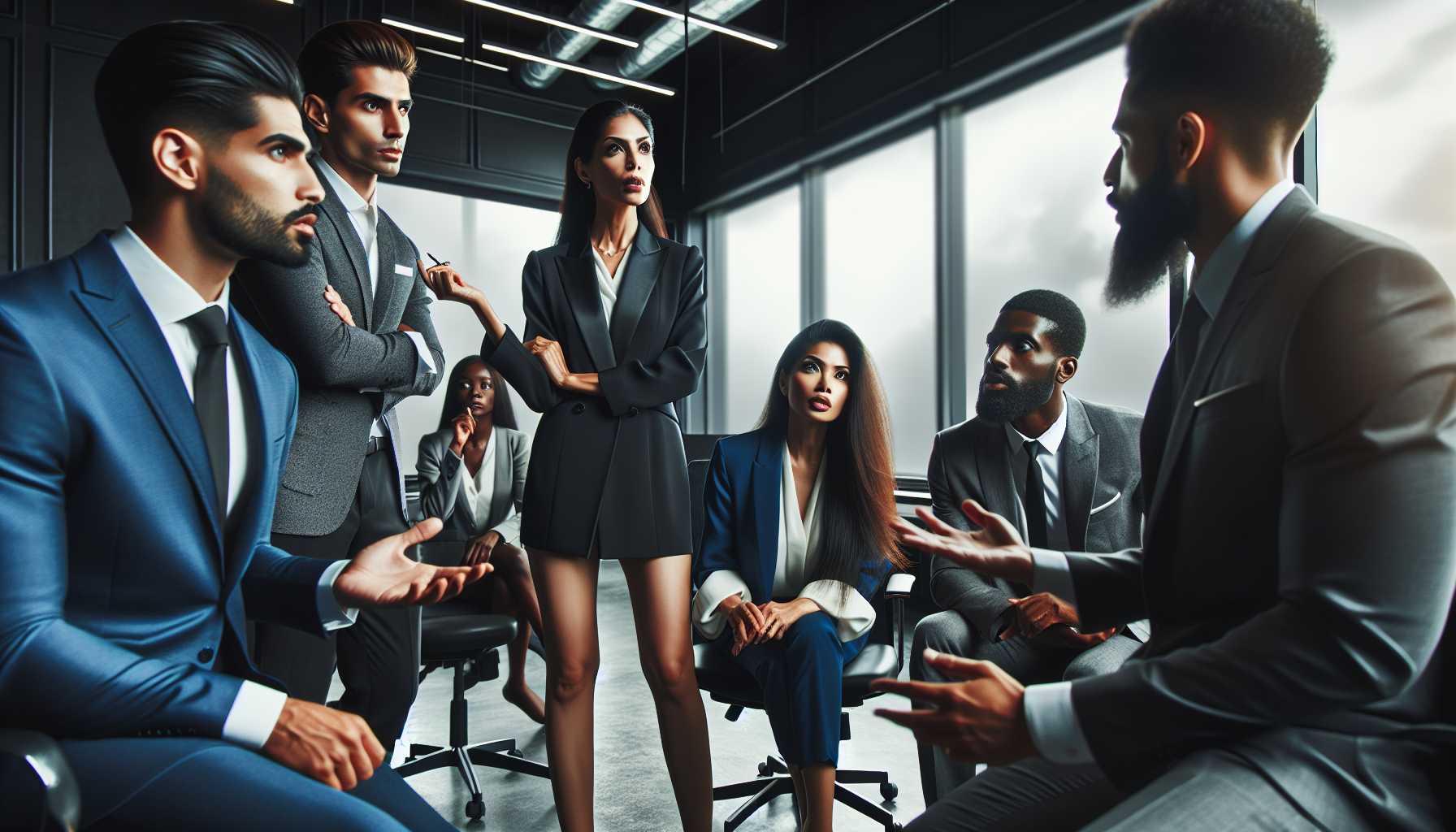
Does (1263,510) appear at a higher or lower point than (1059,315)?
lower

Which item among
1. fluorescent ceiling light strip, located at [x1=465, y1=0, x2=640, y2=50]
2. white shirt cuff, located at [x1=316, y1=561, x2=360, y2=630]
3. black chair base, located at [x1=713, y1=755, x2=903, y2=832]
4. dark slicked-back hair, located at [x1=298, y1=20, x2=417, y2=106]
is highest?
fluorescent ceiling light strip, located at [x1=465, y1=0, x2=640, y2=50]

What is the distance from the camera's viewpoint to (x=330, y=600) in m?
1.26

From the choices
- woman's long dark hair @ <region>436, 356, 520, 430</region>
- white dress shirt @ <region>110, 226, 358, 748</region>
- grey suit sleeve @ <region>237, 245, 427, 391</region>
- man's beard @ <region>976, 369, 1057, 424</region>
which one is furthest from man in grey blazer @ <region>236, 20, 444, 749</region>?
woman's long dark hair @ <region>436, 356, 520, 430</region>

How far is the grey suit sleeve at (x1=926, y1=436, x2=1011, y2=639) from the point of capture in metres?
2.36

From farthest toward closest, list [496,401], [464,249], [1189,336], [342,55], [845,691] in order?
[464,249] < [496,401] < [845,691] < [342,55] < [1189,336]

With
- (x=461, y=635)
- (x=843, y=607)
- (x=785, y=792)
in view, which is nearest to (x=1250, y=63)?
(x=843, y=607)

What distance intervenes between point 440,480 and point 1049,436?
2.58 meters

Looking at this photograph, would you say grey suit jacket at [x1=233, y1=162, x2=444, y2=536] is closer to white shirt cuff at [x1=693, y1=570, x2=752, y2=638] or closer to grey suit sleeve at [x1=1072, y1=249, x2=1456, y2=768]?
white shirt cuff at [x1=693, y1=570, x2=752, y2=638]

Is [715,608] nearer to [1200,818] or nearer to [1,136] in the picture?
[1200,818]

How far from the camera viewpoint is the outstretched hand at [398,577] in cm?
120

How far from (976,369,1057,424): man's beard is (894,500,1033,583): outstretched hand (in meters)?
1.30

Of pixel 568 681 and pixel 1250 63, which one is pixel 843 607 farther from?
pixel 1250 63

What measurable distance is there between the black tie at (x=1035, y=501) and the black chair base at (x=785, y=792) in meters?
0.88

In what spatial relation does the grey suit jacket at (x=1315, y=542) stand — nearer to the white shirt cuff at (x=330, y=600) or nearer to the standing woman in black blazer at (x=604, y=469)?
the white shirt cuff at (x=330, y=600)
